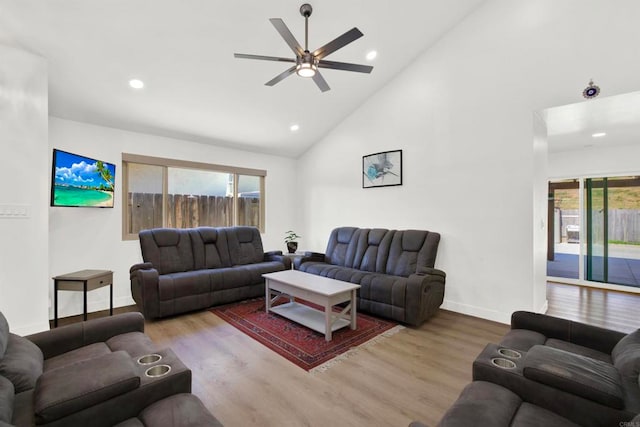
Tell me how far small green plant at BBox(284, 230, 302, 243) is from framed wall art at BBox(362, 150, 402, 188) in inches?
75.8

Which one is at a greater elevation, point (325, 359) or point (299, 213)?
point (299, 213)

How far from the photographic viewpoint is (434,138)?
13.7ft

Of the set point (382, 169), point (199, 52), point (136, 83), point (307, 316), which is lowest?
point (307, 316)

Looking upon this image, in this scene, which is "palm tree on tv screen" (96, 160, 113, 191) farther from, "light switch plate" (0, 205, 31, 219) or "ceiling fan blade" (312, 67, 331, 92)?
"ceiling fan blade" (312, 67, 331, 92)

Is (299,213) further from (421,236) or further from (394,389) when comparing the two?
(394,389)

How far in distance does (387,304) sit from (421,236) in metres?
1.09

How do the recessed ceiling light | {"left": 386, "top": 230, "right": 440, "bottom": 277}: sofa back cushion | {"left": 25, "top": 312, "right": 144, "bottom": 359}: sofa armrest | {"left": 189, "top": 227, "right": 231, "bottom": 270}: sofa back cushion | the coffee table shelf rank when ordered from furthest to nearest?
{"left": 189, "top": 227, "right": 231, "bottom": 270}: sofa back cushion → {"left": 386, "top": 230, "right": 440, "bottom": 277}: sofa back cushion → the recessed ceiling light → the coffee table shelf → {"left": 25, "top": 312, "right": 144, "bottom": 359}: sofa armrest

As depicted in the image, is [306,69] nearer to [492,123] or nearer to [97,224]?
[492,123]

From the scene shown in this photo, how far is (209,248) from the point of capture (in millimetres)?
4566

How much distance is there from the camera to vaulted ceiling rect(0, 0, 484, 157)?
9.05ft

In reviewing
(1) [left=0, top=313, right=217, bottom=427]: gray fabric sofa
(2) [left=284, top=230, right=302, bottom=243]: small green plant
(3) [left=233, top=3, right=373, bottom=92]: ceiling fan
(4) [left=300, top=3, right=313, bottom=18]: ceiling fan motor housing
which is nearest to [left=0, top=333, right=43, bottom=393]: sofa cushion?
(1) [left=0, top=313, right=217, bottom=427]: gray fabric sofa

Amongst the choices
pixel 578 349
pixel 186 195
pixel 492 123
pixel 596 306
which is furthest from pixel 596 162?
pixel 186 195

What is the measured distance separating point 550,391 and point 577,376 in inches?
5.4

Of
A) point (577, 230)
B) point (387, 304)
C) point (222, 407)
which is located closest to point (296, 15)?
point (387, 304)
